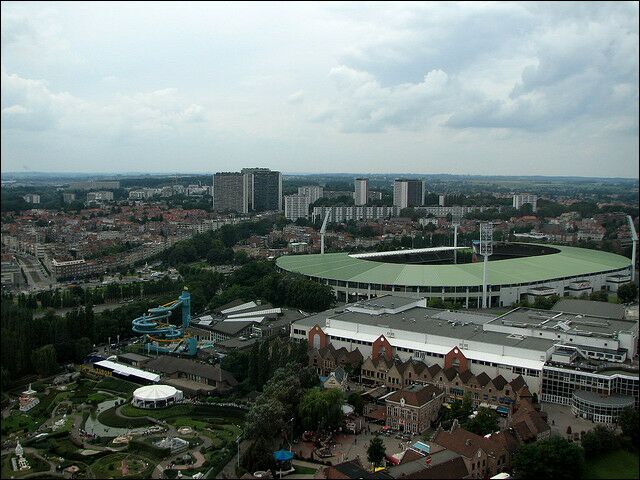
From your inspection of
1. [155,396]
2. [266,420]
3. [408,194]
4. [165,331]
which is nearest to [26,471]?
[155,396]

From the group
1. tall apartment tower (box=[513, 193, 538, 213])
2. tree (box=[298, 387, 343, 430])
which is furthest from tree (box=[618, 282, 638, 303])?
tall apartment tower (box=[513, 193, 538, 213])

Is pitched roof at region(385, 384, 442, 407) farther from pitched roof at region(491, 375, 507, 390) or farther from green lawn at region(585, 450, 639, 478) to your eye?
green lawn at region(585, 450, 639, 478)

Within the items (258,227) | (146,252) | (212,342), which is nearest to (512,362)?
(212,342)

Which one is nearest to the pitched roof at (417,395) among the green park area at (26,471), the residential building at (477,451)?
the residential building at (477,451)

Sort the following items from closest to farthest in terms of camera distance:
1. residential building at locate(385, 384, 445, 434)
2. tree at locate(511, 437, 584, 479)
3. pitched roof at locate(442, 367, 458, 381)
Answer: tree at locate(511, 437, 584, 479), residential building at locate(385, 384, 445, 434), pitched roof at locate(442, 367, 458, 381)

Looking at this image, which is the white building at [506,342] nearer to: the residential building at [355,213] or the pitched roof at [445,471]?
the pitched roof at [445,471]

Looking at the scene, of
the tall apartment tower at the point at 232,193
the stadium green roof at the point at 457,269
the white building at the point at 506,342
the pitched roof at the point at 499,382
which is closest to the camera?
the white building at the point at 506,342
